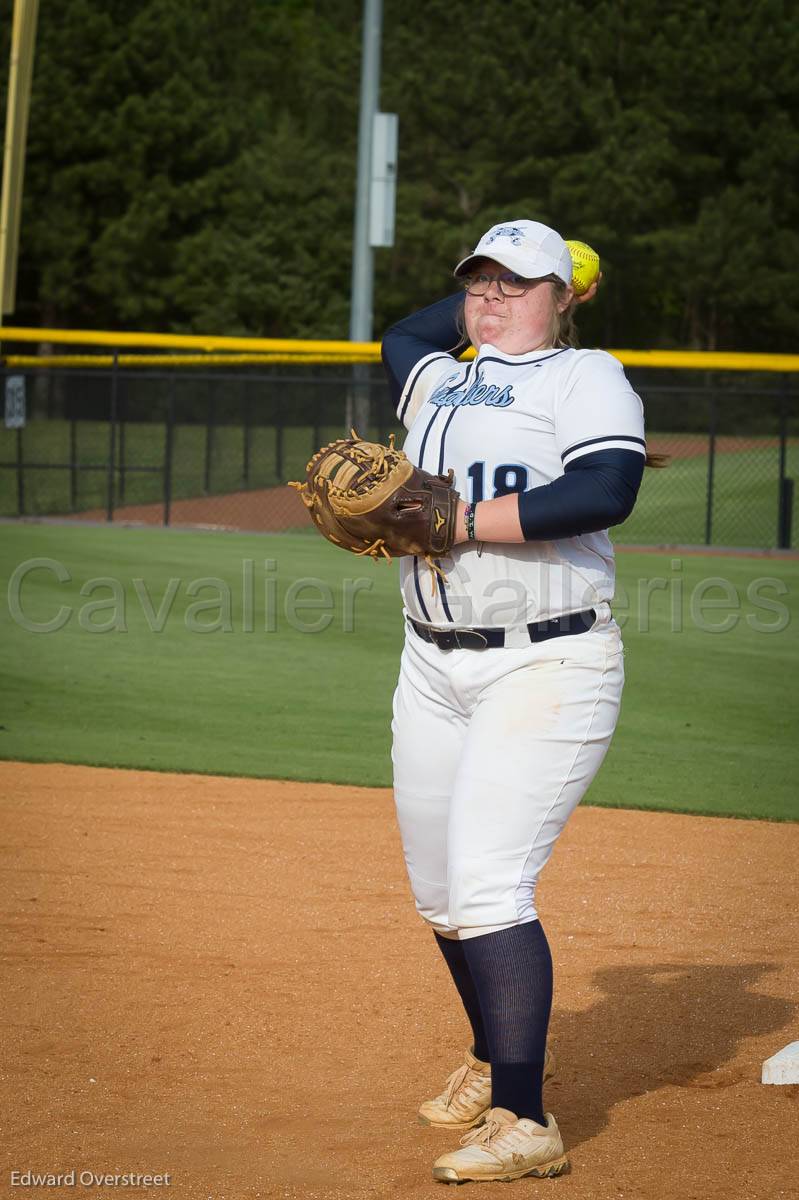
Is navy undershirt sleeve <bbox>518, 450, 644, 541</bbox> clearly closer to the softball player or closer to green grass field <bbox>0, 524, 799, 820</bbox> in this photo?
the softball player

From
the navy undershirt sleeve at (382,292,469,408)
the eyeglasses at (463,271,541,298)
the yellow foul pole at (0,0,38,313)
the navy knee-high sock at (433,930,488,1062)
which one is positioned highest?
the yellow foul pole at (0,0,38,313)

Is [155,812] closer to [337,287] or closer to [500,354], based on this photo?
[500,354]

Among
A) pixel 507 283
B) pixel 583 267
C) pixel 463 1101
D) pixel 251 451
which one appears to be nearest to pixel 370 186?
pixel 251 451

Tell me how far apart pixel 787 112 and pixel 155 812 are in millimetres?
42519

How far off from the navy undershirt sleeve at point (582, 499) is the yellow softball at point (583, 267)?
699 millimetres

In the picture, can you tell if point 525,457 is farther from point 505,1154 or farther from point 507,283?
point 505,1154

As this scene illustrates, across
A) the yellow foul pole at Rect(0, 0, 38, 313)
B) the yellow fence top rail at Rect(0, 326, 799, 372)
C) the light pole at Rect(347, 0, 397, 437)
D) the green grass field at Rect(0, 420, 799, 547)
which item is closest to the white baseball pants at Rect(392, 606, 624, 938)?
the yellow foul pole at Rect(0, 0, 38, 313)

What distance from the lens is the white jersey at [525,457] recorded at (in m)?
2.75

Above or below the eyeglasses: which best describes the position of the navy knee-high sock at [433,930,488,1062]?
below

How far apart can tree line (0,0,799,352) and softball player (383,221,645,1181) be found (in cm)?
3970

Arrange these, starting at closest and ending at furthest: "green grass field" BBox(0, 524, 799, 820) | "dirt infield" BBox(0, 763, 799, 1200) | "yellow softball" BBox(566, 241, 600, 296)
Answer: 1. "dirt infield" BBox(0, 763, 799, 1200)
2. "yellow softball" BBox(566, 241, 600, 296)
3. "green grass field" BBox(0, 524, 799, 820)

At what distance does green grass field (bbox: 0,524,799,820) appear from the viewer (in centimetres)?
670

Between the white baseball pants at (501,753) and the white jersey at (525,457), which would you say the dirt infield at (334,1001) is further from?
the white jersey at (525,457)

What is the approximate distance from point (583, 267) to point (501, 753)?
140 centimetres
